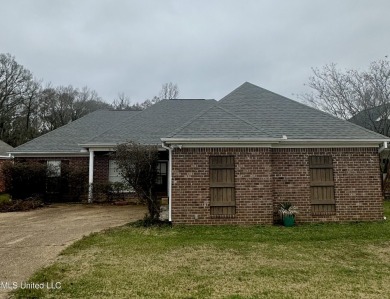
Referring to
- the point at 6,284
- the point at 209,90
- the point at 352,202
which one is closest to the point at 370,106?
the point at 352,202

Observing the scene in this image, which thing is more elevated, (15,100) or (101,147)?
(15,100)

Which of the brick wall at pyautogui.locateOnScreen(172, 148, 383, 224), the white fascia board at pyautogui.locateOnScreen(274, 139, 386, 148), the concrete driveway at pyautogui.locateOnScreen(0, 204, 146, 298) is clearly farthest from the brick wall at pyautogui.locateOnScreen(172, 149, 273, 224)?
the concrete driveway at pyautogui.locateOnScreen(0, 204, 146, 298)

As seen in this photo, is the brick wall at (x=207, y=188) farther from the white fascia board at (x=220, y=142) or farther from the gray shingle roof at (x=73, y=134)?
the gray shingle roof at (x=73, y=134)

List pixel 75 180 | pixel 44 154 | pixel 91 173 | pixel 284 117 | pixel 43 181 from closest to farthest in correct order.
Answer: pixel 284 117 → pixel 91 173 → pixel 43 181 → pixel 75 180 → pixel 44 154

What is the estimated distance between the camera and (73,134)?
61.1ft

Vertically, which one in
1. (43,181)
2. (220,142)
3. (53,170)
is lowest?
(43,181)

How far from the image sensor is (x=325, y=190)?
10.2 metres

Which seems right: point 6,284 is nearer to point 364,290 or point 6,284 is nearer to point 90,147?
point 364,290

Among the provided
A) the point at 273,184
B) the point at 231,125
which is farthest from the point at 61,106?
the point at 273,184

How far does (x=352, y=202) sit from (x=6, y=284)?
374 inches

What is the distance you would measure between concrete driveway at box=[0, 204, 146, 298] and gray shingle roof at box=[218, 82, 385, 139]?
5.47 m

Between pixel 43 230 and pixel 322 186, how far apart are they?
8475 millimetres

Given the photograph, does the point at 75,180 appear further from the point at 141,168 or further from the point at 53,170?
the point at 141,168

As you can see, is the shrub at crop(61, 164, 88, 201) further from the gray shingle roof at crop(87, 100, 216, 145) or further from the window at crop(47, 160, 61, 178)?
the gray shingle roof at crop(87, 100, 216, 145)
